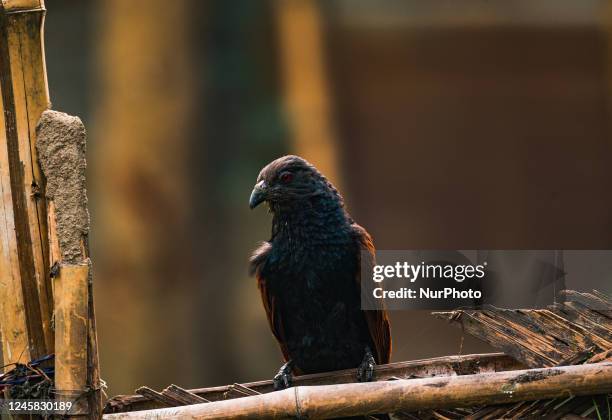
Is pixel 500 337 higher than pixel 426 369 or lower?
higher

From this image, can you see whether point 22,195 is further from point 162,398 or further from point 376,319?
point 376,319

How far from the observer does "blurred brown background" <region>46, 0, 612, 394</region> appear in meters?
4.42

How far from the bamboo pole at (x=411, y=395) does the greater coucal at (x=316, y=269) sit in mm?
848

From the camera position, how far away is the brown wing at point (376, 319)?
338 centimetres

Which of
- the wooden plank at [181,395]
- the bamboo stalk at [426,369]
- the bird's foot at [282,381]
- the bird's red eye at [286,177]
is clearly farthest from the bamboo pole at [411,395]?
the bird's red eye at [286,177]

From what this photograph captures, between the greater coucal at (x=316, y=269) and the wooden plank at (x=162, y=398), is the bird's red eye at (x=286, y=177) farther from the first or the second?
the wooden plank at (x=162, y=398)

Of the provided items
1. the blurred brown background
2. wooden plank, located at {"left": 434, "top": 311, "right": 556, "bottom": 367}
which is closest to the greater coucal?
wooden plank, located at {"left": 434, "top": 311, "right": 556, "bottom": 367}

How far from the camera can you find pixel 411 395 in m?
2.53

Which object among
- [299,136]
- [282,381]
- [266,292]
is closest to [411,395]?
[282,381]

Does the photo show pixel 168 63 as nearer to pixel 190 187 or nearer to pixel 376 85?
pixel 190 187

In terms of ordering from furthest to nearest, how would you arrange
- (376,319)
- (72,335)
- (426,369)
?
(376,319) → (426,369) → (72,335)

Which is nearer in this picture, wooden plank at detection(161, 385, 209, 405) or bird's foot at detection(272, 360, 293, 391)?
wooden plank at detection(161, 385, 209, 405)

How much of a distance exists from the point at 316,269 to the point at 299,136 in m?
1.48

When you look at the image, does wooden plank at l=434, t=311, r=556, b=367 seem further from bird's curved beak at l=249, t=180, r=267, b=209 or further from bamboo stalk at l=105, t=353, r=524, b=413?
bird's curved beak at l=249, t=180, r=267, b=209
